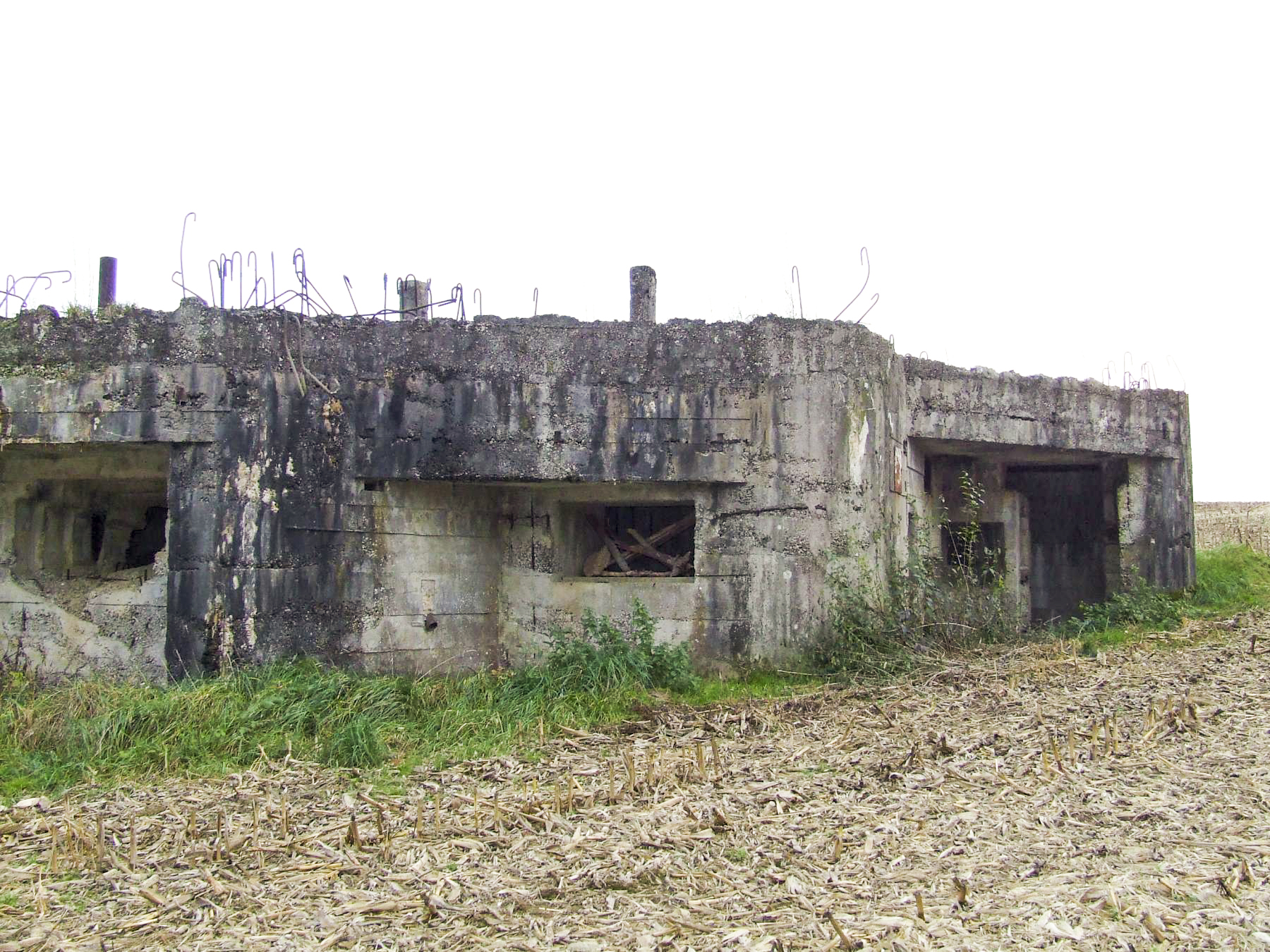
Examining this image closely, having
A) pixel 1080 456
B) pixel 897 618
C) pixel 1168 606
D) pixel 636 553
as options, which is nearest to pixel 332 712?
pixel 636 553

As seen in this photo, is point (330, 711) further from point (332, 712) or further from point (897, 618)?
point (897, 618)

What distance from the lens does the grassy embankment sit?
20.6 ft

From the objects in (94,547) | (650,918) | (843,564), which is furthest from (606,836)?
(94,547)

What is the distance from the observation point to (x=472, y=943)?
3.72m

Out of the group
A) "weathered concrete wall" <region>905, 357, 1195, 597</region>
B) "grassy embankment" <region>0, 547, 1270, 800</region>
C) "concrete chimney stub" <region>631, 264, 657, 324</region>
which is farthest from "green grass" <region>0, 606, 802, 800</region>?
"weathered concrete wall" <region>905, 357, 1195, 597</region>

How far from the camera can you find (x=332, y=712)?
22.9ft

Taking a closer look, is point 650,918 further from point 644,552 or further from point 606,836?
point 644,552

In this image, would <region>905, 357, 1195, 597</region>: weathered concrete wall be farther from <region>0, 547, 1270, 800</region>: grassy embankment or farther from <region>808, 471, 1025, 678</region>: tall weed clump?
<region>0, 547, 1270, 800</region>: grassy embankment

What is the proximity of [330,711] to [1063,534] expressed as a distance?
8.66m

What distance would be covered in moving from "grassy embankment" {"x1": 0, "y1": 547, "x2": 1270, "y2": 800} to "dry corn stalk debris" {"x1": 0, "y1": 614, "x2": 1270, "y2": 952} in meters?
0.36

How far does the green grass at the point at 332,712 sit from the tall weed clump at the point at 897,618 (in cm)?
48

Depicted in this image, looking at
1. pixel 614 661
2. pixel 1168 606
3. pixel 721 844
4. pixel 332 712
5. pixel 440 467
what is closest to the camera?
pixel 721 844

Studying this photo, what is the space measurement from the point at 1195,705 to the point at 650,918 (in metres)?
4.60

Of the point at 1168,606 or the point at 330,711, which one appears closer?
the point at 330,711
